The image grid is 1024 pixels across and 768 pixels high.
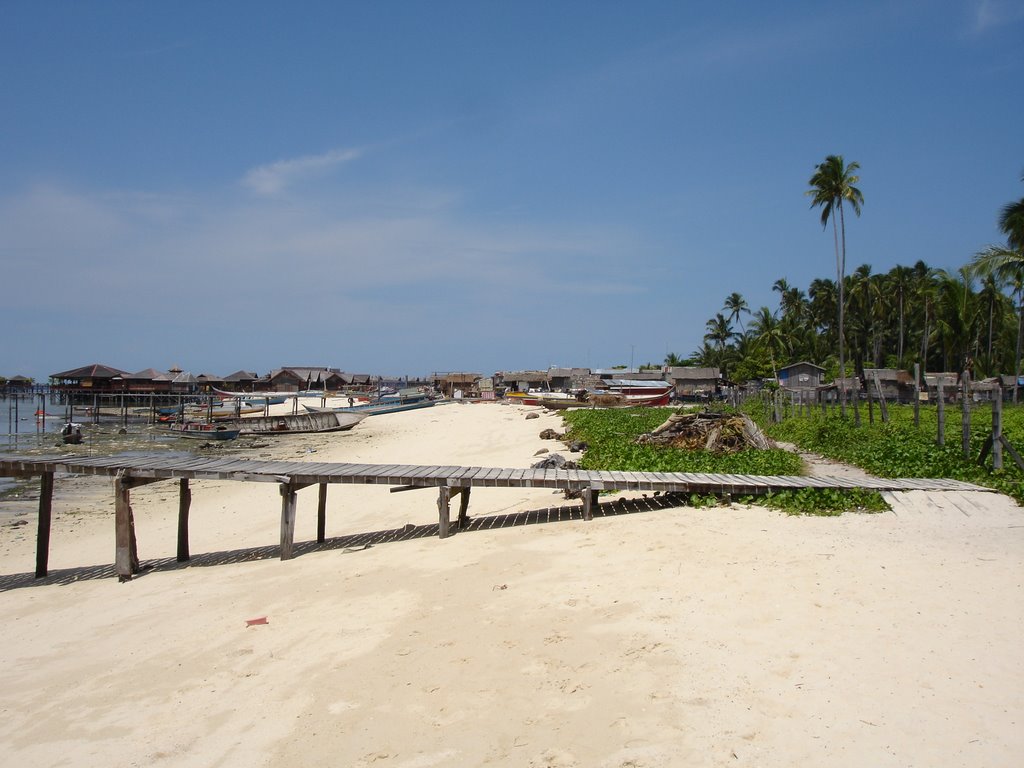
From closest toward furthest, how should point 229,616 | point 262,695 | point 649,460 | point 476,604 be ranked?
1. point 262,695
2. point 476,604
3. point 229,616
4. point 649,460

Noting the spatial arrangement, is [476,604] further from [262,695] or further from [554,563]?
[262,695]

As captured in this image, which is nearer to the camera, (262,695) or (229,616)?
(262,695)

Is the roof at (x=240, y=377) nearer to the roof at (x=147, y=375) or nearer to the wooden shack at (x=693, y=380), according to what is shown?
the roof at (x=147, y=375)

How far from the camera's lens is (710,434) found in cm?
1653

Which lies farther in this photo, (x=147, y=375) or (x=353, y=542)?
(x=147, y=375)

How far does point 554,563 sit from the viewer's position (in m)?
8.12

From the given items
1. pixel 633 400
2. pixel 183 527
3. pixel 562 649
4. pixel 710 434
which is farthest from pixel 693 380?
pixel 562 649

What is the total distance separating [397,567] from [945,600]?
6.10 m

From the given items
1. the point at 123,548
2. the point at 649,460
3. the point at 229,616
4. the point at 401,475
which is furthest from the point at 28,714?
the point at 649,460

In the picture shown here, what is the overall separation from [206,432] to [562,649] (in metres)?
38.1

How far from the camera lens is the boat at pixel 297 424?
4194 cm

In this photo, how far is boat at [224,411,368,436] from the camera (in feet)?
138

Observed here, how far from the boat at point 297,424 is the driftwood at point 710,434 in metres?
28.9

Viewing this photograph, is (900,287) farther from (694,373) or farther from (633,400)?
(633,400)
